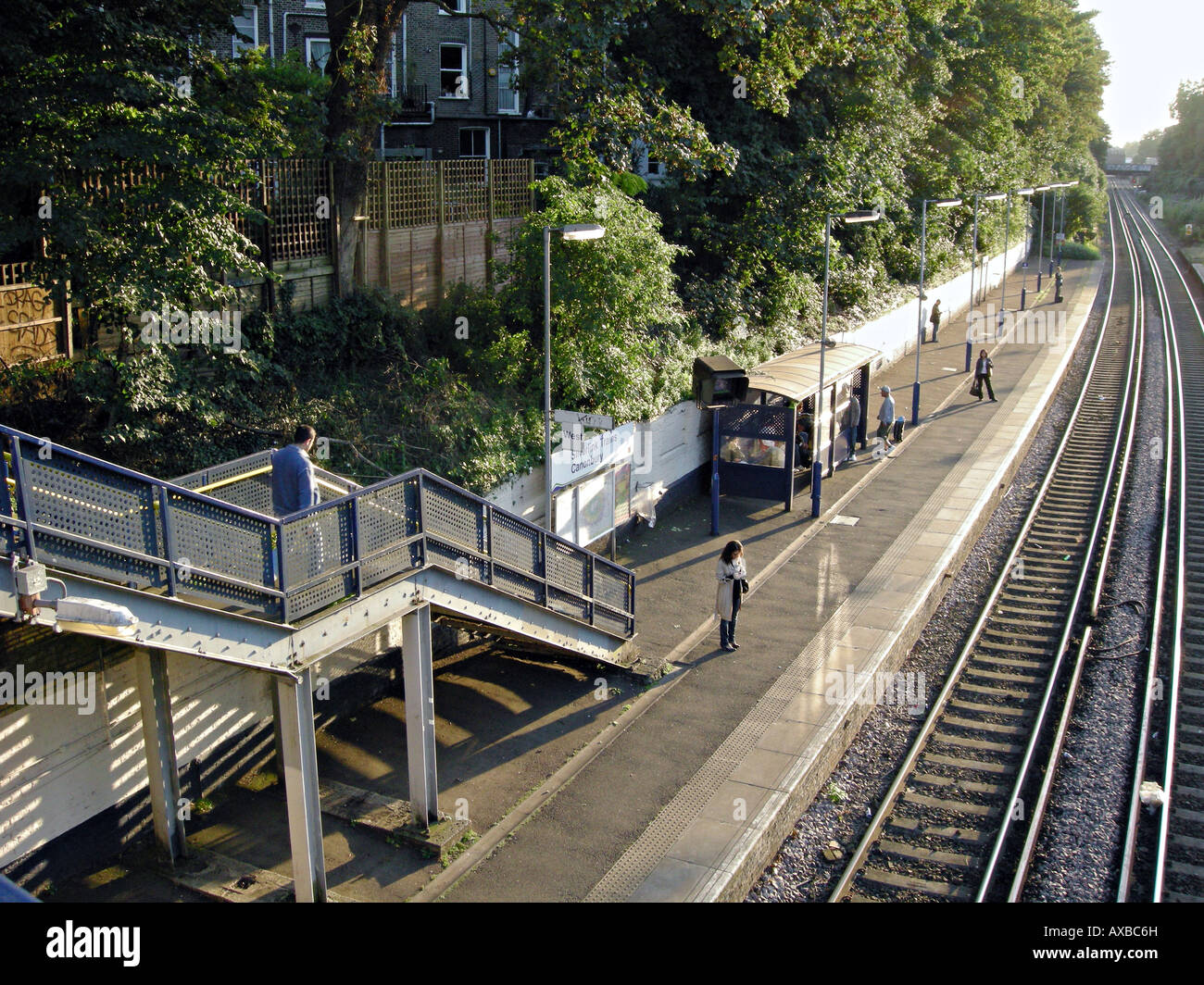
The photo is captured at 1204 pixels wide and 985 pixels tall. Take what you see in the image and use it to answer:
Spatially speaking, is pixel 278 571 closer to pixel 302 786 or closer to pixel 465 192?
pixel 302 786

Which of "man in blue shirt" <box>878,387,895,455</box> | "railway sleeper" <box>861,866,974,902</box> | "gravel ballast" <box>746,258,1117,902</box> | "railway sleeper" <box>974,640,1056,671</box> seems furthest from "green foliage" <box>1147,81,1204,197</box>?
"railway sleeper" <box>861,866,974,902</box>

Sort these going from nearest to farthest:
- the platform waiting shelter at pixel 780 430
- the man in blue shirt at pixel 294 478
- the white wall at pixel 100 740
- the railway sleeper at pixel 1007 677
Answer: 1. the white wall at pixel 100 740
2. the man in blue shirt at pixel 294 478
3. the railway sleeper at pixel 1007 677
4. the platform waiting shelter at pixel 780 430

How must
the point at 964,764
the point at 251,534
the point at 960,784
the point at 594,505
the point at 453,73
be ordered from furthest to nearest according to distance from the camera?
the point at 453,73 < the point at 594,505 < the point at 964,764 < the point at 960,784 < the point at 251,534

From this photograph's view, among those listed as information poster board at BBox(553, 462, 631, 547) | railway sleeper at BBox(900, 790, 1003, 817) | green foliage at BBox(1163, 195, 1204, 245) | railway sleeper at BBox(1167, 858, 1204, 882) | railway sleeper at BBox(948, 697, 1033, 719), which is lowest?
railway sleeper at BBox(1167, 858, 1204, 882)

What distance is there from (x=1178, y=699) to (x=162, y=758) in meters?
12.4

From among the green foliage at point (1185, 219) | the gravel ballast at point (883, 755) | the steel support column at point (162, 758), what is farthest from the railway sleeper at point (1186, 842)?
the green foliage at point (1185, 219)

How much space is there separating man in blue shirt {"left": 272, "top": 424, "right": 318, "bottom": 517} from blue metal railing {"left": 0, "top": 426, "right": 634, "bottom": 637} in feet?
1.19

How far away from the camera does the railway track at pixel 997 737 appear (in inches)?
438

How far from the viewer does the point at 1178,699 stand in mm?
14352

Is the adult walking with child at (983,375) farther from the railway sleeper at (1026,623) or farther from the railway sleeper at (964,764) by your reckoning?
the railway sleeper at (964,764)

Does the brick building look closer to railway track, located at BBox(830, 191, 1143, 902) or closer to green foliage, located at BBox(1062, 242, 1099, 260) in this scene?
railway track, located at BBox(830, 191, 1143, 902)

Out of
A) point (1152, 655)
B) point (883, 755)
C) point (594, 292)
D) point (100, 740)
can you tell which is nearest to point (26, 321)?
point (100, 740)

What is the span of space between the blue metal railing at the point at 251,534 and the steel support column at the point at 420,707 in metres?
0.67

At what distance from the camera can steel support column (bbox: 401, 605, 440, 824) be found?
1100 centimetres
